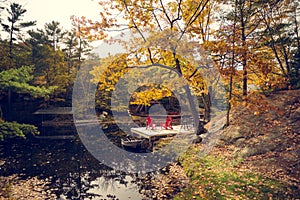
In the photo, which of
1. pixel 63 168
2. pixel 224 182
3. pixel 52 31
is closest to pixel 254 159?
pixel 224 182

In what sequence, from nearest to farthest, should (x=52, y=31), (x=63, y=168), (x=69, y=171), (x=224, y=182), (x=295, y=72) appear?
(x=224, y=182) → (x=69, y=171) → (x=63, y=168) → (x=295, y=72) → (x=52, y=31)

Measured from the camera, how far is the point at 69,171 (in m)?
12.5

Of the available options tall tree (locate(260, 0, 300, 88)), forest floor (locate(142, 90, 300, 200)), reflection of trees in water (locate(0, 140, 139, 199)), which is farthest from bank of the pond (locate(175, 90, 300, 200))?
reflection of trees in water (locate(0, 140, 139, 199))

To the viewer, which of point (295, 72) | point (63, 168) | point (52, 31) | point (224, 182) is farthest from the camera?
point (52, 31)

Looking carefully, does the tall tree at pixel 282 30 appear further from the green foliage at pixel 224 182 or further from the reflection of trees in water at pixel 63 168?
the reflection of trees in water at pixel 63 168

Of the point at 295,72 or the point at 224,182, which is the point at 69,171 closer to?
the point at 224,182

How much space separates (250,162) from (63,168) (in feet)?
33.7

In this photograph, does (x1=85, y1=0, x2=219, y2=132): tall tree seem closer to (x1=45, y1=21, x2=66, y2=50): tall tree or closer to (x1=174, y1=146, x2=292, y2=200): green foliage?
(x1=174, y1=146, x2=292, y2=200): green foliage

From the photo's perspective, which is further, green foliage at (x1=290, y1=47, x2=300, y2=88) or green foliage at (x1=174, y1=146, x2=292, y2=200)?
green foliage at (x1=290, y1=47, x2=300, y2=88)

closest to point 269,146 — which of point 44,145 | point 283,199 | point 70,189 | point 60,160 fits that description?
point 283,199

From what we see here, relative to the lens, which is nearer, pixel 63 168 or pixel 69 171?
pixel 69 171

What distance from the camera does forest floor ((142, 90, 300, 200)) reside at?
8023mm

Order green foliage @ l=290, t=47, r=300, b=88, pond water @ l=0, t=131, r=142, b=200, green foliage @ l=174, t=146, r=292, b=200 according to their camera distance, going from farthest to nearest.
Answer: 1. green foliage @ l=290, t=47, r=300, b=88
2. pond water @ l=0, t=131, r=142, b=200
3. green foliage @ l=174, t=146, r=292, b=200

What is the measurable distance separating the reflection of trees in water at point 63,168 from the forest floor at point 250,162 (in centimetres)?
311
